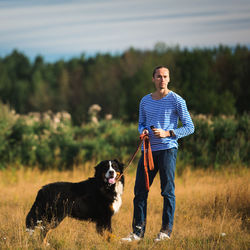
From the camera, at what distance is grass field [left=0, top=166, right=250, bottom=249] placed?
452 centimetres

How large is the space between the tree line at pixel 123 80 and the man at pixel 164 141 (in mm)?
12632

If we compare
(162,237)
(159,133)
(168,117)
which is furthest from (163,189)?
(168,117)

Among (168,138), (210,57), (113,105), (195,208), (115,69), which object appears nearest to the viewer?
(168,138)

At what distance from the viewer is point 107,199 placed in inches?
207

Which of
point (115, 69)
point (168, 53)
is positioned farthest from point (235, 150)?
point (115, 69)

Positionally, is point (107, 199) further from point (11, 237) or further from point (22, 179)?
point (22, 179)

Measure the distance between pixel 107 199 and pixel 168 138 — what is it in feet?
4.76

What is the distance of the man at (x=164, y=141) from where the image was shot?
4.51m

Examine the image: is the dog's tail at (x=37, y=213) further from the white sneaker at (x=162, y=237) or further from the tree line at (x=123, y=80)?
the tree line at (x=123, y=80)

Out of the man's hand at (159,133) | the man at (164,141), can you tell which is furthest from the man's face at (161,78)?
the man's hand at (159,133)

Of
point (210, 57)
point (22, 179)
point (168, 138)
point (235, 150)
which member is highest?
point (210, 57)

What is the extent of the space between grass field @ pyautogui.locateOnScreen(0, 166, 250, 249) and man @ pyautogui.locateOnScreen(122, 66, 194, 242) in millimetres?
281

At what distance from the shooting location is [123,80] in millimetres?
A: 47375

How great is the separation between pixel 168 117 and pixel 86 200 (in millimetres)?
1827
